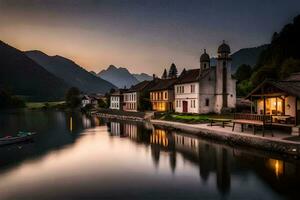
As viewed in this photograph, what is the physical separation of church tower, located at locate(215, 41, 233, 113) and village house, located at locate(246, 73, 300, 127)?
21609mm

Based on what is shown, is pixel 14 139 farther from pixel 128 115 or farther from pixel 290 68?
pixel 290 68

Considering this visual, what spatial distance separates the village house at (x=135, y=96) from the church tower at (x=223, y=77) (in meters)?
25.6

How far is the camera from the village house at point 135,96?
80.8 metres

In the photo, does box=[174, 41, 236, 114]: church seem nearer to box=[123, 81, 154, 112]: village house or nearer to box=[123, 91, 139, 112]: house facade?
box=[123, 81, 154, 112]: village house

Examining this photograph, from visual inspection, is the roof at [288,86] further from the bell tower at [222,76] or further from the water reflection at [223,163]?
the bell tower at [222,76]

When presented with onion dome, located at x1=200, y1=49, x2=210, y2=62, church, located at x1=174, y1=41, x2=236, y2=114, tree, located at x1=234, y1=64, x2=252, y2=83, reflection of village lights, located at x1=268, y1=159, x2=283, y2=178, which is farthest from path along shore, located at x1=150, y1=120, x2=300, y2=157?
tree, located at x1=234, y1=64, x2=252, y2=83

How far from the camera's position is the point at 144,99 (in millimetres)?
78312

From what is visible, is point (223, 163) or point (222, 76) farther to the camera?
point (222, 76)

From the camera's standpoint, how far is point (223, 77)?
2313 inches

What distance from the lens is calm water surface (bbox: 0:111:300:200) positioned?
17891 millimetres

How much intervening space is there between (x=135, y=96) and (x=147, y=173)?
63977 millimetres

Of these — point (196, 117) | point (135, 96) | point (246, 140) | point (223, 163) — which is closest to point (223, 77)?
point (196, 117)

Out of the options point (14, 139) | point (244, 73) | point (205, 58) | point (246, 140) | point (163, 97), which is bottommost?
point (14, 139)

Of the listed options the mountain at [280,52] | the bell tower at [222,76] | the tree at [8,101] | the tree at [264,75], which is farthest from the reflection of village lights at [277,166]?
the tree at [8,101]
